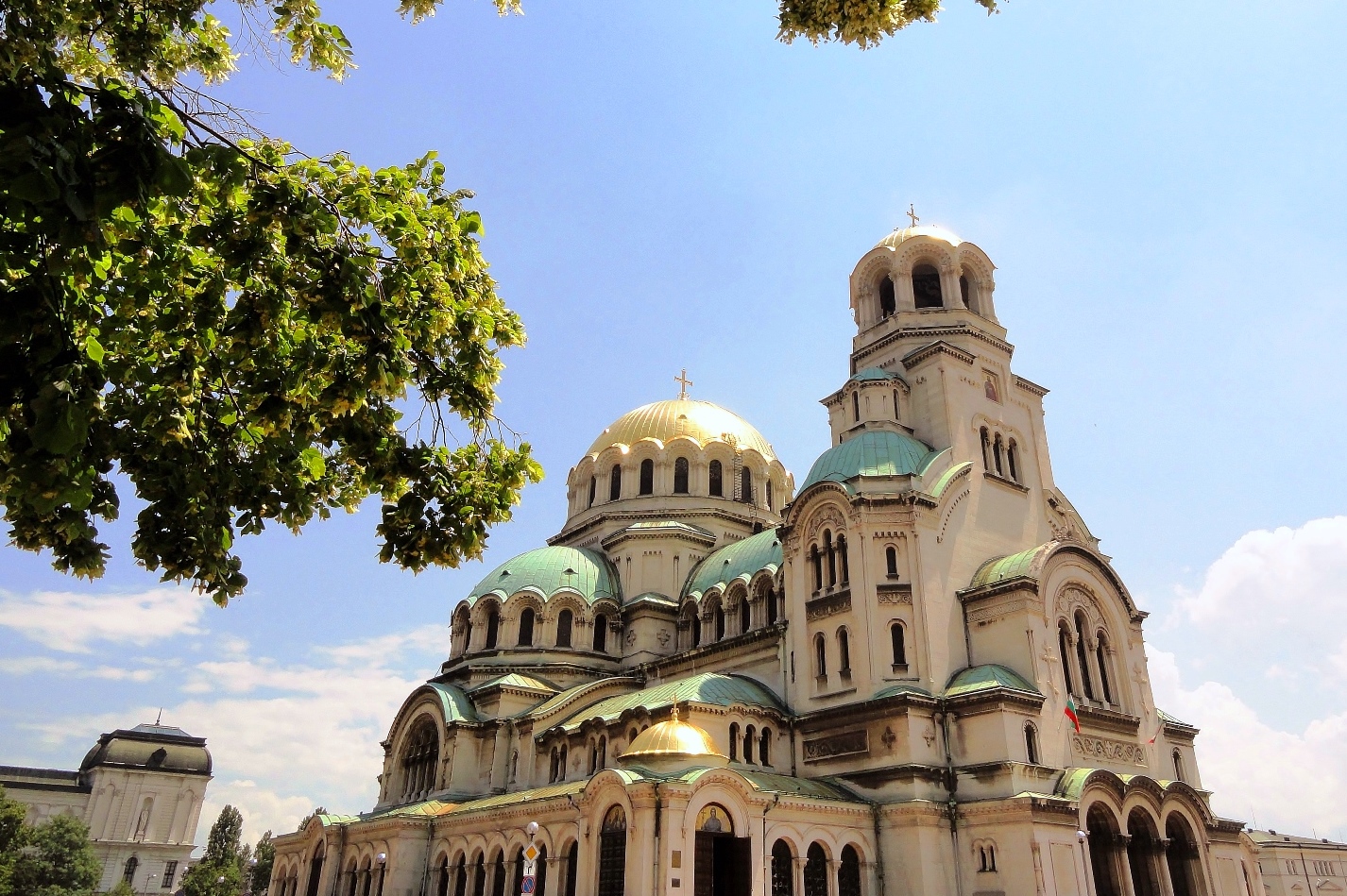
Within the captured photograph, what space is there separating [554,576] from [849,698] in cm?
1567

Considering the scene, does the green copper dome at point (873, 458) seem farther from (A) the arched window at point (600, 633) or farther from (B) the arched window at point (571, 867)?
(B) the arched window at point (571, 867)

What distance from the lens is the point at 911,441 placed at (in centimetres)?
3244

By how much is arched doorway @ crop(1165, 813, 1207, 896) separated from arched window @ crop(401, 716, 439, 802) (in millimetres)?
25181

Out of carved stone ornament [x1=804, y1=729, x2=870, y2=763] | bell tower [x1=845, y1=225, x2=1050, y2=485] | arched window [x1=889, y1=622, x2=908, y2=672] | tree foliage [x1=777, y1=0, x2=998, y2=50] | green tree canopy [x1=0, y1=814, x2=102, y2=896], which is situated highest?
bell tower [x1=845, y1=225, x2=1050, y2=485]

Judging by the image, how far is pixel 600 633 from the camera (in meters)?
39.3

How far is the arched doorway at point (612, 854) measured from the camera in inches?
925

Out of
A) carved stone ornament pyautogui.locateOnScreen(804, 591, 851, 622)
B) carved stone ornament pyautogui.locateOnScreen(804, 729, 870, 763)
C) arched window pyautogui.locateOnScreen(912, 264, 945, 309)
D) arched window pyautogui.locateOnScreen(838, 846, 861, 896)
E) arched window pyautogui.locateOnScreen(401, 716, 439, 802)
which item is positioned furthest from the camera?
arched window pyautogui.locateOnScreen(912, 264, 945, 309)

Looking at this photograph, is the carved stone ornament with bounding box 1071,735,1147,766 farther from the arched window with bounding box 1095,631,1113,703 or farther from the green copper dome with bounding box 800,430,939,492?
the green copper dome with bounding box 800,430,939,492

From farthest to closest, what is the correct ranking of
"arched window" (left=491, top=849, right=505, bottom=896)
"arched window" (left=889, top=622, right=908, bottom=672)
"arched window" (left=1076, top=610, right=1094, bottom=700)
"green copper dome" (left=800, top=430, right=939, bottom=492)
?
1. "green copper dome" (left=800, top=430, right=939, bottom=492)
2. "arched window" (left=1076, top=610, right=1094, bottom=700)
3. "arched window" (left=491, top=849, right=505, bottom=896)
4. "arched window" (left=889, top=622, right=908, bottom=672)

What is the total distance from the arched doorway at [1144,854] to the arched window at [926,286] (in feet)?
65.2

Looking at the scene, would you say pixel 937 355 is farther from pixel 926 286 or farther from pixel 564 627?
pixel 564 627

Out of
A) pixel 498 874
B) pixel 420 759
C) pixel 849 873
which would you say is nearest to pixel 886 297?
pixel 849 873

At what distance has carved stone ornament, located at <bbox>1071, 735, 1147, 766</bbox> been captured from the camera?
27438 millimetres

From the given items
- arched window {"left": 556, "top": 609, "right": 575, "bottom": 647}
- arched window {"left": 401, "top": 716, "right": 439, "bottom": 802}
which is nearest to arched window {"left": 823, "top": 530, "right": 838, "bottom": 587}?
arched window {"left": 556, "top": 609, "right": 575, "bottom": 647}
